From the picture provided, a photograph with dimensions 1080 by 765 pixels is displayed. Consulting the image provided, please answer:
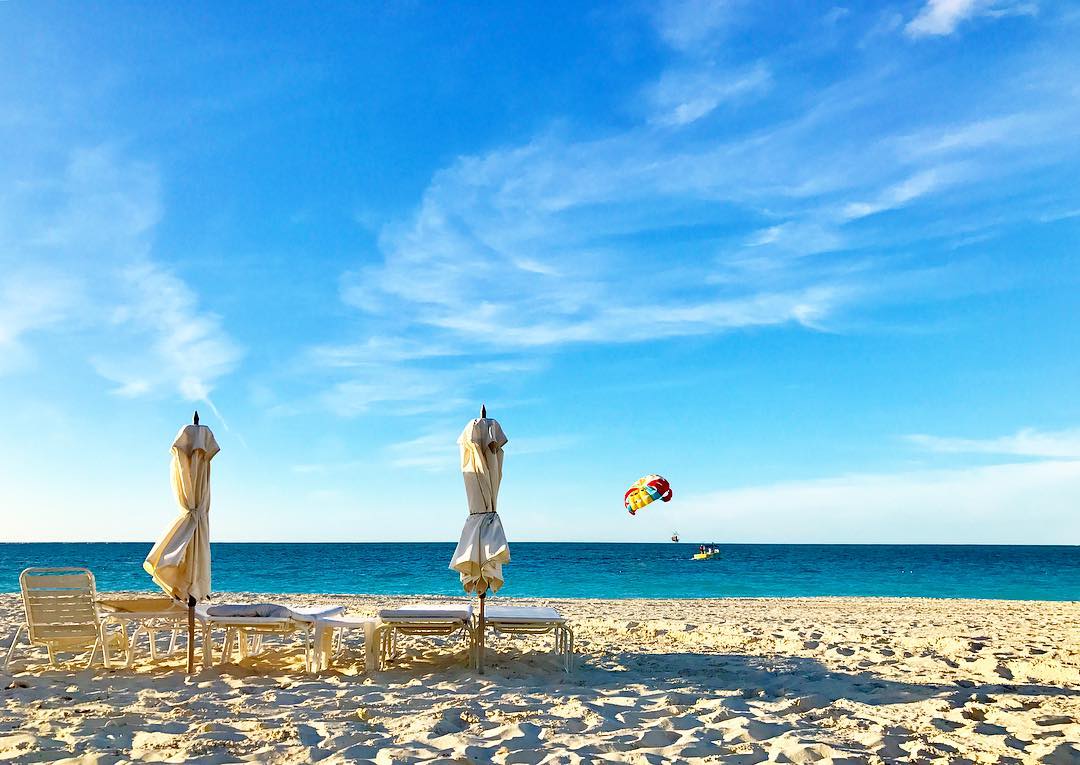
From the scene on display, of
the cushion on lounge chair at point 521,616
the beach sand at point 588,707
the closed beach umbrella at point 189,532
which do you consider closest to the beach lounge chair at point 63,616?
the beach sand at point 588,707

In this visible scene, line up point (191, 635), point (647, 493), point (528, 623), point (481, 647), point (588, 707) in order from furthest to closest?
point (647, 493)
point (528, 623)
point (481, 647)
point (191, 635)
point (588, 707)

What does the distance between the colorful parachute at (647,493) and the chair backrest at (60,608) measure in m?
15.4

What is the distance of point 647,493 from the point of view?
70.7 feet

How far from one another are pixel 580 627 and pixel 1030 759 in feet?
20.6

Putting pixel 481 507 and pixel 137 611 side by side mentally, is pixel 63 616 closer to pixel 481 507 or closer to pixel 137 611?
pixel 137 611

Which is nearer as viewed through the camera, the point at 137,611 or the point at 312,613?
the point at 137,611

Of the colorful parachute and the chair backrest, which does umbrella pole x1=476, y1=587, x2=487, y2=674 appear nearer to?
the chair backrest

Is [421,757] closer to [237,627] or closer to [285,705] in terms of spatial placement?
[285,705]

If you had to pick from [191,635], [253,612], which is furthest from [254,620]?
[191,635]

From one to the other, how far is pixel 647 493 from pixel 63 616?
53.9 feet

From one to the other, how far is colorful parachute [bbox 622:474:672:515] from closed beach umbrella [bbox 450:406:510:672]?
14.1 m

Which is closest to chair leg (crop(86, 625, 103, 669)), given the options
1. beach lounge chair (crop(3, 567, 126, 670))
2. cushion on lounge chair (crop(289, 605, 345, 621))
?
beach lounge chair (crop(3, 567, 126, 670))

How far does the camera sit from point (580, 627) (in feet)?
32.9

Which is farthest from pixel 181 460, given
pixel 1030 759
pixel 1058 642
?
pixel 1058 642
